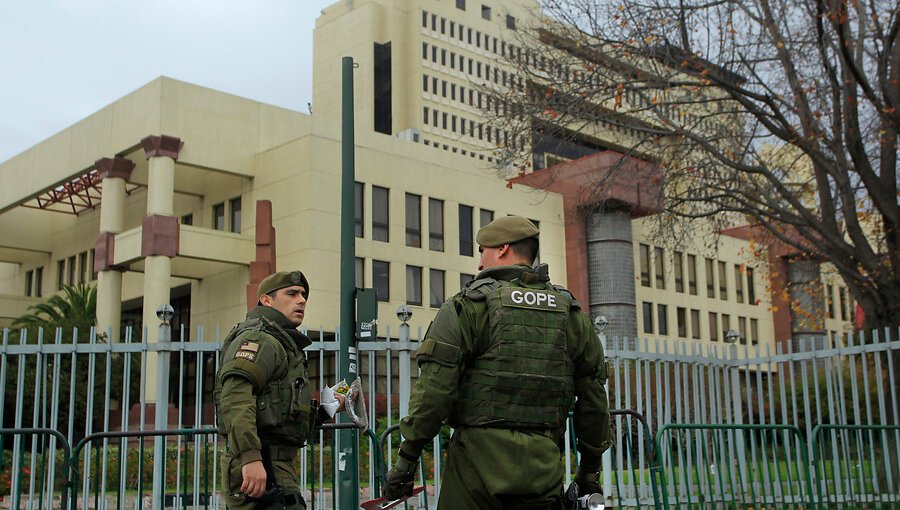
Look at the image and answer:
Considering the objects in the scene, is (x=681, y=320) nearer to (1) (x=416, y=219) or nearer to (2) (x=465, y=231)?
(2) (x=465, y=231)

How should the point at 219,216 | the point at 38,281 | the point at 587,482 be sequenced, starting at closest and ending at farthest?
the point at 587,482
the point at 219,216
the point at 38,281

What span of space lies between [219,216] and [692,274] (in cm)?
2618

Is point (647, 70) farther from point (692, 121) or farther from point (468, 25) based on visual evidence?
point (468, 25)

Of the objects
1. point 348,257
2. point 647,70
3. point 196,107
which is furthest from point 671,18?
point 196,107

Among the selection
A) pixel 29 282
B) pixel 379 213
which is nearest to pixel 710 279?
pixel 379 213

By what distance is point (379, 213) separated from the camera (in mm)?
37031

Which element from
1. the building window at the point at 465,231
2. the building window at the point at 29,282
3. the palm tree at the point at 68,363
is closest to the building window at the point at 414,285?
the building window at the point at 465,231

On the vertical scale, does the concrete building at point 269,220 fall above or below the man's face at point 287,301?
above

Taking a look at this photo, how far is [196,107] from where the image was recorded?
34.6 meters

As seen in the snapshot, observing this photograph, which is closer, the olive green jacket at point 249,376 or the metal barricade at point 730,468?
the olive green jacket at point 249,376

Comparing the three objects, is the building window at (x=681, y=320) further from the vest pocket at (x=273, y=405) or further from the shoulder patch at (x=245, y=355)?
the shoulder patch at (x=245, y=355)

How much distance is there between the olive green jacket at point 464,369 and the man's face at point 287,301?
1322mm

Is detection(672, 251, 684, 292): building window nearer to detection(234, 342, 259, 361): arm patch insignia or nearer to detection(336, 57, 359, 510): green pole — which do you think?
detection(336, 57, 359, 510): green pole

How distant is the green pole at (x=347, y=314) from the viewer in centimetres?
923
